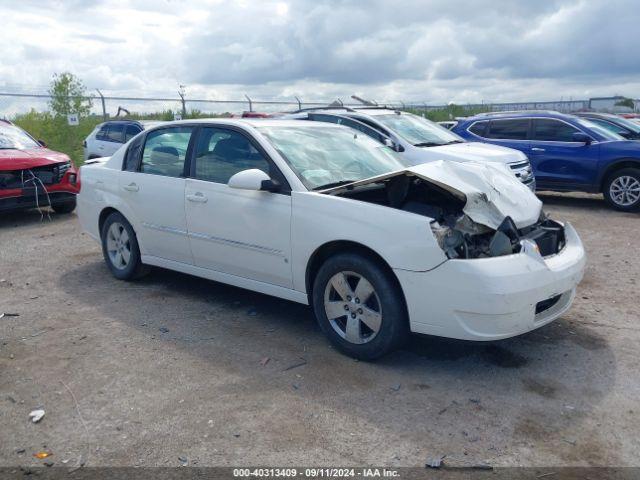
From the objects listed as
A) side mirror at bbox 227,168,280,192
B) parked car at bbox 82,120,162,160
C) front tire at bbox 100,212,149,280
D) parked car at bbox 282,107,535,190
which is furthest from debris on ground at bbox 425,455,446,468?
parked car at bbox 82,120,162,160

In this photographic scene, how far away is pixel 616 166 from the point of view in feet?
35.5

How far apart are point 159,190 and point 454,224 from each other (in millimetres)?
2844

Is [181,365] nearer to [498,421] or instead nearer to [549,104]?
[498,421]

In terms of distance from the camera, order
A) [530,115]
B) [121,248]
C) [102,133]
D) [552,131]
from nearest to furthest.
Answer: [121,248], [552,131], [530,115], [102,133]

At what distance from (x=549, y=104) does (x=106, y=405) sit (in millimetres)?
36681

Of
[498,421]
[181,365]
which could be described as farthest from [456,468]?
[181,365]

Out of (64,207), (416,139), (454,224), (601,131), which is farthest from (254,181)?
(601,131)

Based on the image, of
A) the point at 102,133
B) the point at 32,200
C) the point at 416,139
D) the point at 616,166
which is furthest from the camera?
the point at 102,133

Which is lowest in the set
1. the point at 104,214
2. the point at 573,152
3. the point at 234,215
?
the point at 104,214

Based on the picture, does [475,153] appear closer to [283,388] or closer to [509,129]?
[509,129]

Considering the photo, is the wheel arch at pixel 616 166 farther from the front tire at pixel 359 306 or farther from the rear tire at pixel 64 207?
the rear tire at pixel 64 207

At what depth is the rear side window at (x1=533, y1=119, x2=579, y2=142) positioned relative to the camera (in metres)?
11.4

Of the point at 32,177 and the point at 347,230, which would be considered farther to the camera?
the point at 32,177

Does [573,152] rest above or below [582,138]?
below
